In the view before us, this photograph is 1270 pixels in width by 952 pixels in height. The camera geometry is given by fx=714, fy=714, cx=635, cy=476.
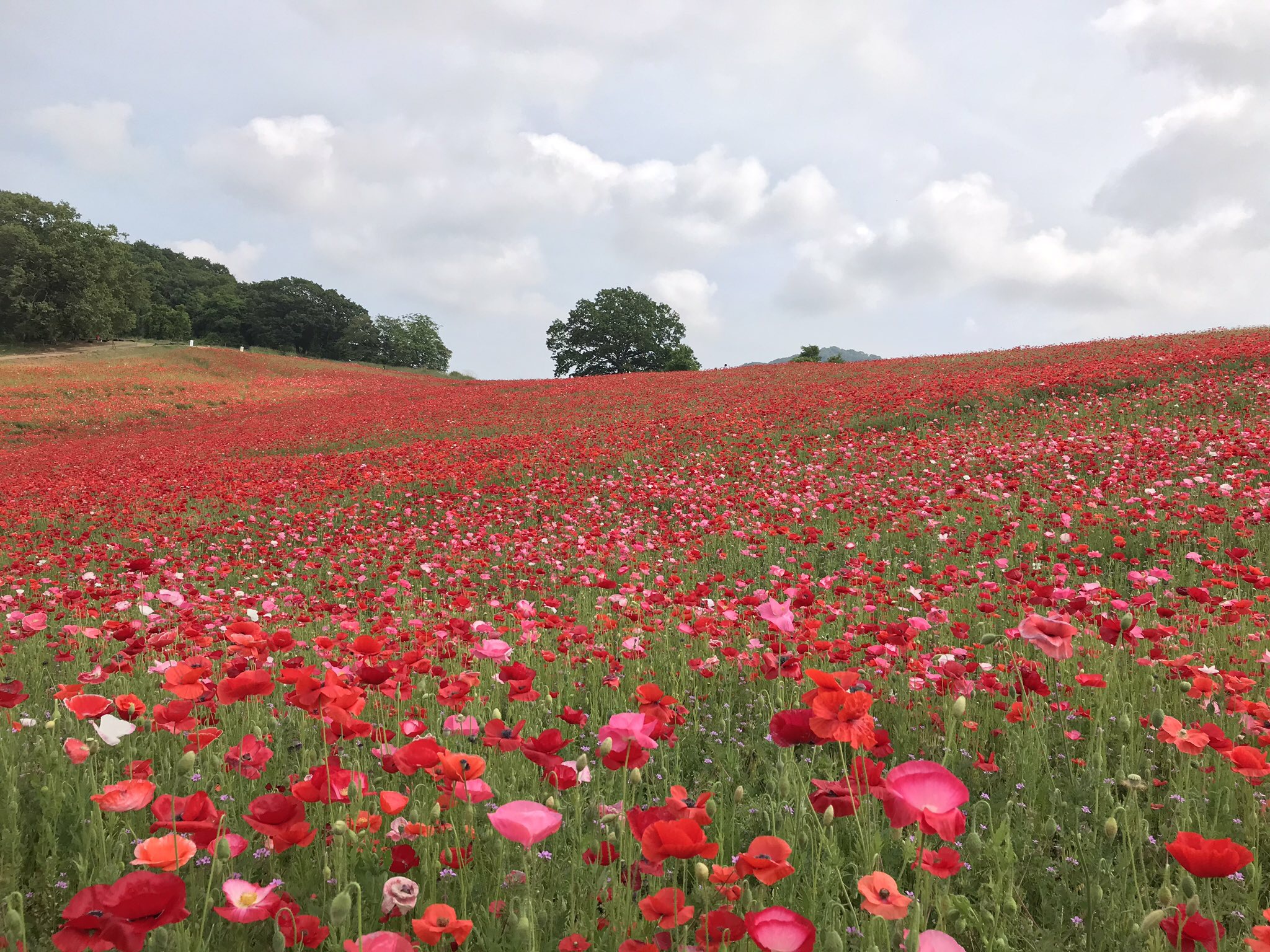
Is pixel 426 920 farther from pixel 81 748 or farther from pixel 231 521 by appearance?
pixel 231 521

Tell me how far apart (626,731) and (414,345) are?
8903 centimetres

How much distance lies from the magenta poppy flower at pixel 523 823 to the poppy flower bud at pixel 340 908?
29cm

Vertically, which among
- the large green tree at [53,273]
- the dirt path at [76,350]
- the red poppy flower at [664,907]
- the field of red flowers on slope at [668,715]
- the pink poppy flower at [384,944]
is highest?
the large green tree at [53,273]

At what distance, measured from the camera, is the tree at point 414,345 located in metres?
84.6

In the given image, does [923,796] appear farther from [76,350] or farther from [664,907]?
[76,350]

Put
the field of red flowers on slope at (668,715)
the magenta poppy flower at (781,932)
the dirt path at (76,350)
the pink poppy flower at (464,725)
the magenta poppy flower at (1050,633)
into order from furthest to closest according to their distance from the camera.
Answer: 1. the dirt path at (76,350)
2. the pink poppy flower at (464,725)
3. the magenta poppy flower at (1050,633)
4. the field of red flowers on slope at (668,715)
5. the magenta poppy flower at (781,932)

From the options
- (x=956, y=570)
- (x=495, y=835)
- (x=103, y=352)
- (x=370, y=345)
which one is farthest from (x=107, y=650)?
(x=370, y=345)

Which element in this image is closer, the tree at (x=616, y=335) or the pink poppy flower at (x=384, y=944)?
the pink poppy flower at (x=384, y=944)

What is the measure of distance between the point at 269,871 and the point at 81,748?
72cm

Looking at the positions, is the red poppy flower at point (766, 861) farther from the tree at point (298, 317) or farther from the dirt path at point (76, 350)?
the tree at point (298, 317)

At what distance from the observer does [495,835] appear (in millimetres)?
2090

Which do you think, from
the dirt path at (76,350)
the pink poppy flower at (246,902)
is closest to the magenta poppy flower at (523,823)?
the pink poppy flower at (246,902)

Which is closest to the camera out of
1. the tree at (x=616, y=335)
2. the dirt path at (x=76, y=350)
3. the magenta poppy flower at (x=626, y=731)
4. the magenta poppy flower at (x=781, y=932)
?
the magenta poppy flower at (x=781, y=932)

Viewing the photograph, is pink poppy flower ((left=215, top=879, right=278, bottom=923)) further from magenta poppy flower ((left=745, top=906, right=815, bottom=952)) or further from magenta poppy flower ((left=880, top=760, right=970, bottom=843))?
magenta poppy flower ((left=880, top=760, right=970, bottom=843))
